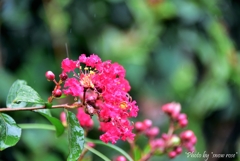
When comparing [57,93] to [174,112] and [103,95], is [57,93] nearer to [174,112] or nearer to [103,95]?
[103,95]

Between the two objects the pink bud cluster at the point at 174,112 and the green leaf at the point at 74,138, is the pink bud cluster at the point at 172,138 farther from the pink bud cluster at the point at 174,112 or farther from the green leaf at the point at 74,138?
→ the green leaf at the point at 74,138

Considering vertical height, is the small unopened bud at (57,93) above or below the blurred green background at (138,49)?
below

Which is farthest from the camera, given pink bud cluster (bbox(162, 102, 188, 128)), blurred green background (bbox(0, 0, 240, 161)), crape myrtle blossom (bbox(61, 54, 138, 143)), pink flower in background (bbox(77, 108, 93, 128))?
blurred green background (bbox(0, 0, 240, 161))

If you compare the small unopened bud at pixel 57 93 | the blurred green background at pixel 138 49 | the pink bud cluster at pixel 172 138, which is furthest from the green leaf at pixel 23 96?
the blurred green background at pixel 138 49

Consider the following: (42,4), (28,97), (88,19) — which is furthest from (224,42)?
(28,97)

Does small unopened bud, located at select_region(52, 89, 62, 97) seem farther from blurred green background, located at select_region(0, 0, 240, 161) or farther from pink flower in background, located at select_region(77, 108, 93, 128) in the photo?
blurred green background, located at select_region(0, 0, 240, 161)

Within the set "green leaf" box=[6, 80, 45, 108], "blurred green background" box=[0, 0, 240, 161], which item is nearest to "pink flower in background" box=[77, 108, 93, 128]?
"green leaf" box=[6, 80, 45, 108]
